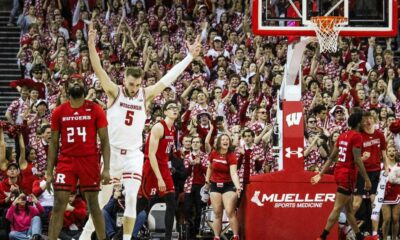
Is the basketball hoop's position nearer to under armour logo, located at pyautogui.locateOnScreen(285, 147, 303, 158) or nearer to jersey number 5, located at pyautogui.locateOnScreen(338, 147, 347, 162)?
jersey number 5, located at pyautogui.locateOnScreen(338, 147, 347, 162)

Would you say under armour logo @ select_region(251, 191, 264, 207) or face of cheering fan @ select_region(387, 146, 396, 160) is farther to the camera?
face of cheering fan @ select_region(387, 146, 396, 160)

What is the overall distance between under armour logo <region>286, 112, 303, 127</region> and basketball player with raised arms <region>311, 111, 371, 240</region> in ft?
2.98

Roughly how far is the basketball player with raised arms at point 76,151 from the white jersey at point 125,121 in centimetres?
92

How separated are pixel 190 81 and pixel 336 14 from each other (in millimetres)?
6702

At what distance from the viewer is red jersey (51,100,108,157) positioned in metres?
12.6

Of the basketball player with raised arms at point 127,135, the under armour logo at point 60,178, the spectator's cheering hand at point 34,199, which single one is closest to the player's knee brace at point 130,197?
the basketball player with raised arms at point 127,135

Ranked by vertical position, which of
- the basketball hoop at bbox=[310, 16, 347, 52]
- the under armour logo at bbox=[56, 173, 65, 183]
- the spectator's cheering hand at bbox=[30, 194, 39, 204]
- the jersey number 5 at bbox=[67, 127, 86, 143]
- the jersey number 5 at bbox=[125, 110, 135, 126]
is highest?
the basketball hoop at bbox=[310, 16, 347, 52]

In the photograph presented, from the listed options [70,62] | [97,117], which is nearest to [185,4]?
[70,62]

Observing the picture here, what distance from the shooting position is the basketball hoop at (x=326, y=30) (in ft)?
51.5

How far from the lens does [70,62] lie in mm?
23422

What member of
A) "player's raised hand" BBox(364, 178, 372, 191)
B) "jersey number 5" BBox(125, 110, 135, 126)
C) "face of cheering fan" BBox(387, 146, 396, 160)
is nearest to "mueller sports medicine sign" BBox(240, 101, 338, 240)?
"player's raised hand" BBox(364, 178, 372, 191)

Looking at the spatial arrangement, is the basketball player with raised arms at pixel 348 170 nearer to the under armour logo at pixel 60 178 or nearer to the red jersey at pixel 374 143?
the red jersey at pixel 374 143

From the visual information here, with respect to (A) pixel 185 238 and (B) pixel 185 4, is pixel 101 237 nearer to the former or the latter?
(A) pixel 185 238

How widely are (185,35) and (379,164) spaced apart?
8693 millimetres
